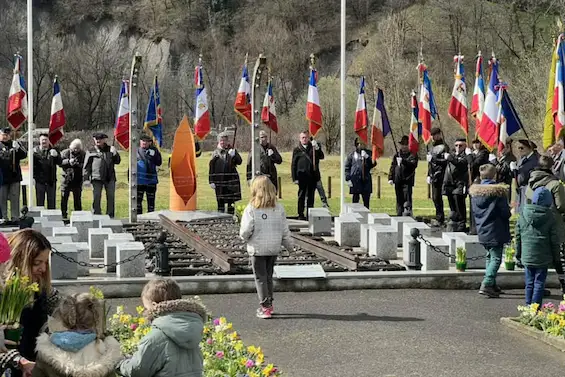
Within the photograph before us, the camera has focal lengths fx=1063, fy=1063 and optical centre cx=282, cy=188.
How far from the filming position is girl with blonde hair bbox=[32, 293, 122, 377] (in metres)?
6.15

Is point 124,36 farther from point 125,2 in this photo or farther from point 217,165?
point 217,165

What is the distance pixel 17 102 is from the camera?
24812 millimetres

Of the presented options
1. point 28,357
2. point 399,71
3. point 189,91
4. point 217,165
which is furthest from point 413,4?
point 28,357

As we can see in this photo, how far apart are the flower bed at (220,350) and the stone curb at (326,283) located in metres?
3.29

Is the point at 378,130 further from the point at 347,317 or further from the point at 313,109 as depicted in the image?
the point at 347,317

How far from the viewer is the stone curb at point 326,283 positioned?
1416 centimetres

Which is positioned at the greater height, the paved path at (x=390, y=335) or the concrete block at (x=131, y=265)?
the concrete block at (x=131, y=265)

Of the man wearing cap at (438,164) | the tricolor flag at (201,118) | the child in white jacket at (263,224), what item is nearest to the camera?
the child in white jacket at (263,224)

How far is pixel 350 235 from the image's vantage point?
1920 centimetres

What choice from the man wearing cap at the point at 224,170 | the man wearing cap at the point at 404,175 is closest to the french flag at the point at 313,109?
the man wearing cap at the point at 224,170

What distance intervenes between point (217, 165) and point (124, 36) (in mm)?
78864

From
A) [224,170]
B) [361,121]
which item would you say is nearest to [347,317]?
[224,170]

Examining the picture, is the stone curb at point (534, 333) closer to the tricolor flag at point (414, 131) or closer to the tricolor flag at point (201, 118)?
the tricolor flag at point (414, 131)

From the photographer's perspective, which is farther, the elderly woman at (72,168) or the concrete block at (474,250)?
the elderly woman at (72,168)
